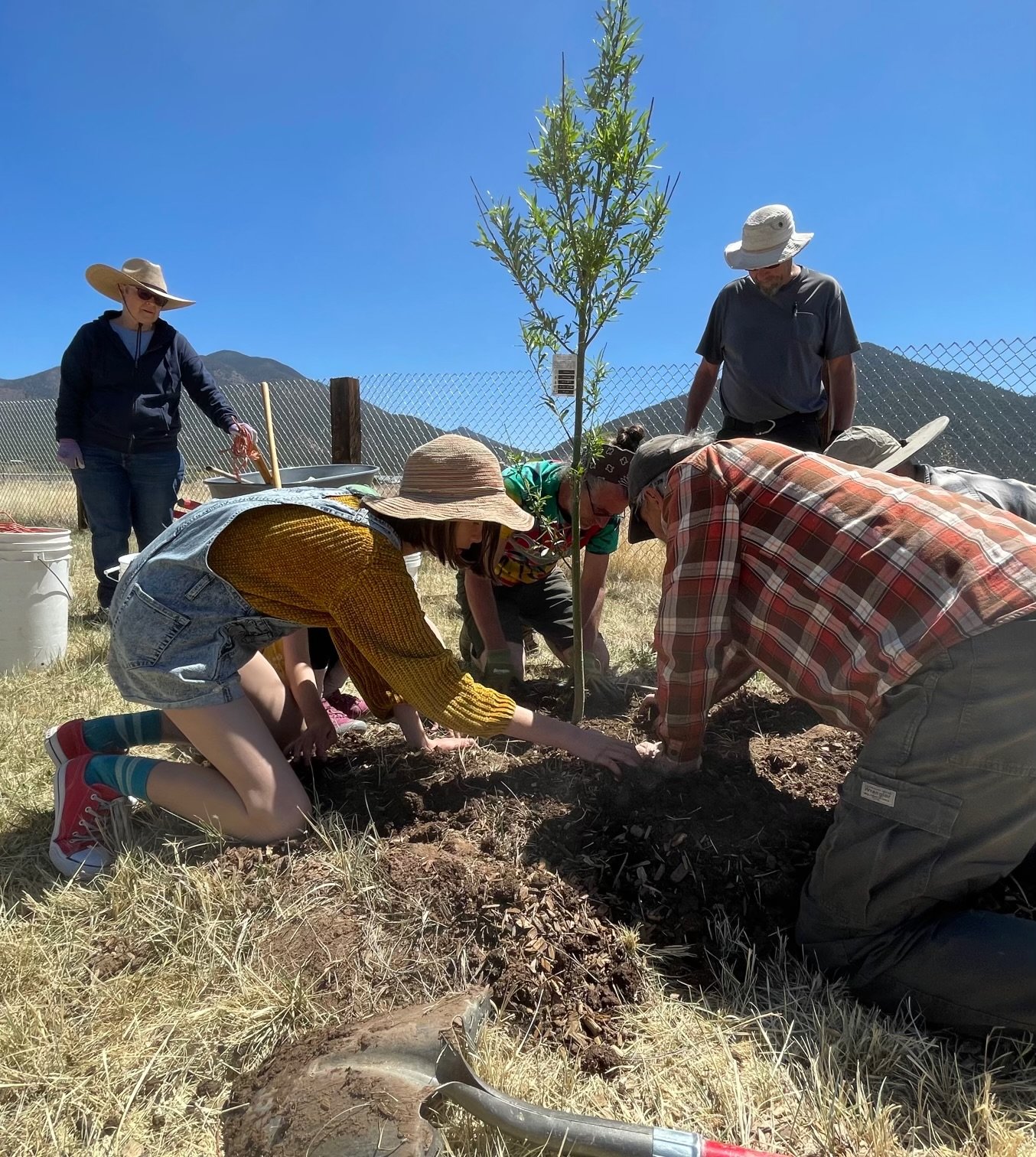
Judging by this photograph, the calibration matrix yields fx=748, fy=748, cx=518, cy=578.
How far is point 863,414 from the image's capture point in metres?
11.6

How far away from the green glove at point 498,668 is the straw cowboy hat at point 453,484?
3.65 ft

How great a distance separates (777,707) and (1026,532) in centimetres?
171

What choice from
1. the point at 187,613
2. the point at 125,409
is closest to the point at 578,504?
the point at 187,613

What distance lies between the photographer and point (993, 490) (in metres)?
2.53

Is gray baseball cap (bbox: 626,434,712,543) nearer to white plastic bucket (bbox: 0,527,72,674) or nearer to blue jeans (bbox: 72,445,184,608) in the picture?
blue jeans (bbox: 72,445,184,608)

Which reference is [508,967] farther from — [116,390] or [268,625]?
[116,390]

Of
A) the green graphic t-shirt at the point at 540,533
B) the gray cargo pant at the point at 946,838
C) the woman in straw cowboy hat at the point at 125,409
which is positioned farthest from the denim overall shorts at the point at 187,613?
the woman in straw cowboy hat at the point at 125,409

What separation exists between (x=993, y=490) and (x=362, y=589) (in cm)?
211

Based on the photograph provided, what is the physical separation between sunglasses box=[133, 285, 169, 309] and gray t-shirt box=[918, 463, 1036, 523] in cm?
420

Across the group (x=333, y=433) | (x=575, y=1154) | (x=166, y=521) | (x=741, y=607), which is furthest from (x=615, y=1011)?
(x=333, y=433)

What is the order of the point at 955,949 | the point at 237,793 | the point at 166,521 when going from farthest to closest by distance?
1. the point at 166,521
2. the point at 237,793
3. the point at 955,949

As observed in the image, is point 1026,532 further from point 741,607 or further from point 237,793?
point 237,793

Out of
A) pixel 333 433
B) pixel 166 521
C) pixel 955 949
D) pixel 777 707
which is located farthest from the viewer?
pixel 333 433

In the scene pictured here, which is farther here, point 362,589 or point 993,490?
point 993,490
